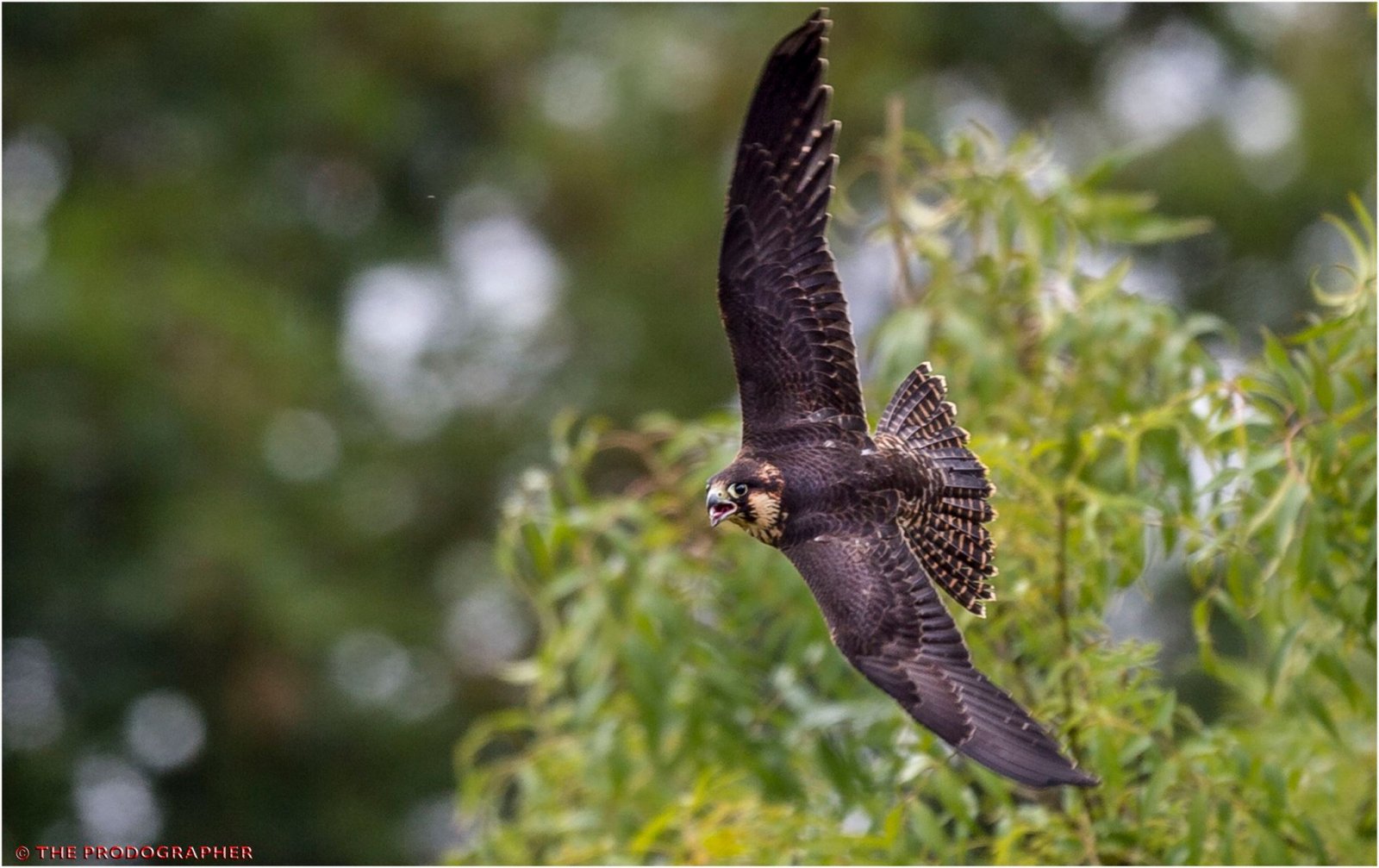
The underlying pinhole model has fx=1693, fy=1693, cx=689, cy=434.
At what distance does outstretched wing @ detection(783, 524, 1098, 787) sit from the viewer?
8.32 feet

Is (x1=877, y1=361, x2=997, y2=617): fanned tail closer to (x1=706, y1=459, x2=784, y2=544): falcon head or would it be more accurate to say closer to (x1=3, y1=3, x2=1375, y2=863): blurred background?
(x1=706, y1=459, x2=784, y2=544): falcon head

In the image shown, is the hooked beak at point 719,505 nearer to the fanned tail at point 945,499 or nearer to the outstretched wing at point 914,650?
the outstretched wing at point 914,650

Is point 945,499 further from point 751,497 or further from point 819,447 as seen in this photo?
point 751,497

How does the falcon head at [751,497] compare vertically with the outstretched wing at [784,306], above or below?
below

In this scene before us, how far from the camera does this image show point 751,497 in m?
2.85

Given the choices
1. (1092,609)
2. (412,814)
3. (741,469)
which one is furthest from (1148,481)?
(412,814)

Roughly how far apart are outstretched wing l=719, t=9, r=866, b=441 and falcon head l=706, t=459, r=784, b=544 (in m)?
0.17

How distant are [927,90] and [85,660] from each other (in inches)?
216

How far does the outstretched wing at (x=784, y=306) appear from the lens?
3033 millimetres

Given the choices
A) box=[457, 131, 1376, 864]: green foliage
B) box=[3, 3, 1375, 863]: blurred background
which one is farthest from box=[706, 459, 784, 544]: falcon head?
box=[3, 3, 1375, 863]: blurred background

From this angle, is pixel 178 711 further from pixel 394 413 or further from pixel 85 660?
pixel 394 413

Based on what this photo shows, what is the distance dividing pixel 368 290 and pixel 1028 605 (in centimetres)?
727

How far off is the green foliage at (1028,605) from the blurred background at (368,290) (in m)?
4.20

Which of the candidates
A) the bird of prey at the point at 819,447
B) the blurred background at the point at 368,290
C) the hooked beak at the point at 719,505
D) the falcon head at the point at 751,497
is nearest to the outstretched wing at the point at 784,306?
the bird of prey at the point at 819,447
